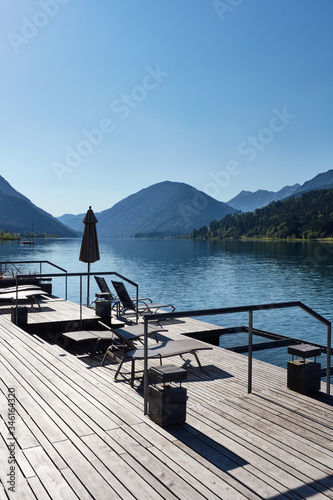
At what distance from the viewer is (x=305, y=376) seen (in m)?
4.74

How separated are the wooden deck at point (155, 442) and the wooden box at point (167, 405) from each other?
77mm

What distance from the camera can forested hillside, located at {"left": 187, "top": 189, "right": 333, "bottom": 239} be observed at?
140 metres

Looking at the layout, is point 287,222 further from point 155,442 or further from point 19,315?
point 155,442

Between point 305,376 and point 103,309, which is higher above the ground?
point 305,376

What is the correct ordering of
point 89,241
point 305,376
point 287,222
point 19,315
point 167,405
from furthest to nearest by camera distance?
point 287,222, point 89,241, point 19,315, point 305,376, point 167,405

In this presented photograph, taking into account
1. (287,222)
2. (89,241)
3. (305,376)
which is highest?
(287,222)

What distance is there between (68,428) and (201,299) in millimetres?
26501

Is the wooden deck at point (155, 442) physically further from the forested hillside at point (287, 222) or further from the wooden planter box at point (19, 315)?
the forested hillside at point (287, 222)

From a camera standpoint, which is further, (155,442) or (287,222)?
(287,222)

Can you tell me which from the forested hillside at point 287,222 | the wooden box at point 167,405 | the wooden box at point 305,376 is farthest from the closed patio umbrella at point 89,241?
the forested hillside at point 287,222

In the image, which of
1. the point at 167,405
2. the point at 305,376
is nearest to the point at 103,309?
the point at 305,376

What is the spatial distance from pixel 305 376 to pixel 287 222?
150588 millimetres

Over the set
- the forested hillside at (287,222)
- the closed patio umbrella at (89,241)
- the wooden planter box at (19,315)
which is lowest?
the wooden planter box at (19,315)

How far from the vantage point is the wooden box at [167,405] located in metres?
3.73
